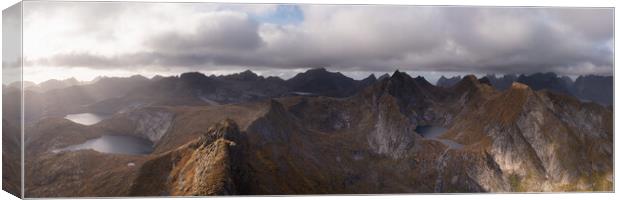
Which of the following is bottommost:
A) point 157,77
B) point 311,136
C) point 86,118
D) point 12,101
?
point 311,136

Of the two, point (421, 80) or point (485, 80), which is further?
point (485, 80)

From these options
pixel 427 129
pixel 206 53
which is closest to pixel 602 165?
pixel 427 129

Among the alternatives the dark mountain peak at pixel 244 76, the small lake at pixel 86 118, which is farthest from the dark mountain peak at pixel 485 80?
the small lake at pixel 86 118

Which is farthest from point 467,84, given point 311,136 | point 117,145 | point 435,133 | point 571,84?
point 117,145

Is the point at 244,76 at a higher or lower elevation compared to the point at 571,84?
higher

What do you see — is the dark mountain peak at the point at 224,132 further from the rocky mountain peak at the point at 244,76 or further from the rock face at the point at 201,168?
the rocky mountain peak at the point at 244,76

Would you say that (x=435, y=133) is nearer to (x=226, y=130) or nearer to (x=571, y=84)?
(x=571, y=84)

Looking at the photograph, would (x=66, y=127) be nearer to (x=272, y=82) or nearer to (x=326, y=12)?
(x=272, y=82)

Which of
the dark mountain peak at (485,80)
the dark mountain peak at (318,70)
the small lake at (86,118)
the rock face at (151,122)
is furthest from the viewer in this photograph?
the dark mountain peak at (485,80)
